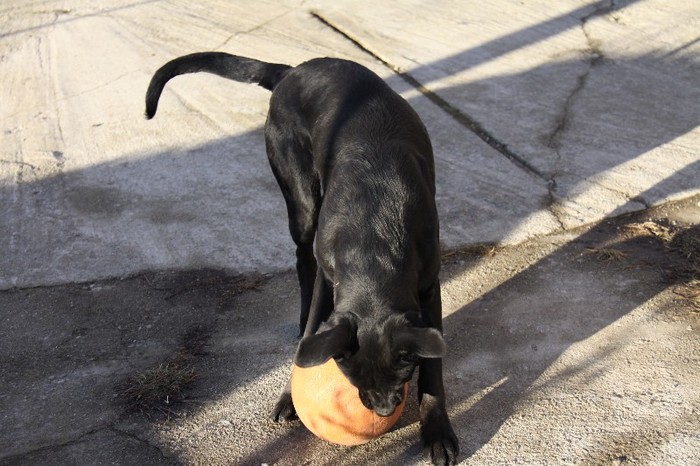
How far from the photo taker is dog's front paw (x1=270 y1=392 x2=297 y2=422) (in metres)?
4.73

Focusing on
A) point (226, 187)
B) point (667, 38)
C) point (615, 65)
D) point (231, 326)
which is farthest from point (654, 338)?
point (667, 38)

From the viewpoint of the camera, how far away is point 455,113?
7.74 metres

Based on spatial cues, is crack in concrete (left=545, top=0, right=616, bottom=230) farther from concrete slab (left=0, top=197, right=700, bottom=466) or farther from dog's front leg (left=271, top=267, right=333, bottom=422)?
dog's front leg (left=271, top=267, right=333, bottom=422)

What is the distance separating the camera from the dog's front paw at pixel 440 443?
437 cm

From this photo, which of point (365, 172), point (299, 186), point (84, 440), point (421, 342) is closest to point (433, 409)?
point (421, 342)

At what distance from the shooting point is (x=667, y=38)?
9000 millimetres

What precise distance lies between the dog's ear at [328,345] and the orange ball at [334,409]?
31 centimetres

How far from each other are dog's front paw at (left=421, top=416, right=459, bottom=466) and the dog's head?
507 millimetres

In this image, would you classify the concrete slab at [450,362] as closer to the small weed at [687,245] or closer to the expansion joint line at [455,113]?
the small weed at [687,245]

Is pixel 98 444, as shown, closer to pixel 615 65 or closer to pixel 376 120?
pixel 376 120

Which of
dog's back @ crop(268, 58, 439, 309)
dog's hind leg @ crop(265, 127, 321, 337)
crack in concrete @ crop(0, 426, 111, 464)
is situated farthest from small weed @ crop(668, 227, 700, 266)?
crack in concrete @ crop(0, 426, 111, 464)

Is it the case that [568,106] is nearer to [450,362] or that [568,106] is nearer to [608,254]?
[608,254]

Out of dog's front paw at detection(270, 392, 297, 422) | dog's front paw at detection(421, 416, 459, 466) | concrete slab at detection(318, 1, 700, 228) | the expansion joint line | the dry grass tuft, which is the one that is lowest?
the dry grass tuft

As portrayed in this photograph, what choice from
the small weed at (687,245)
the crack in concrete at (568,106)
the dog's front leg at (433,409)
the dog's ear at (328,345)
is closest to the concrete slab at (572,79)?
the crack in concrete at (568,106)
